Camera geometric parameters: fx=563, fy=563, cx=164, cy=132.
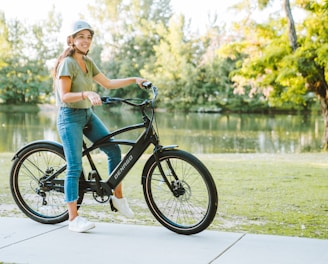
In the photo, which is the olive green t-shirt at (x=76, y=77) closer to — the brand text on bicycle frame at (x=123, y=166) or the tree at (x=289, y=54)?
the brand text on bicycle frame at (x=123, y=166)

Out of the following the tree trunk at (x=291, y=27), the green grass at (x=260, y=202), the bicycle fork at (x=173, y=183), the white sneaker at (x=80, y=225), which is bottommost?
the green grass at (x=260, y=202)

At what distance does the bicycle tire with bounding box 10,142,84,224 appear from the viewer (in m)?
4.32

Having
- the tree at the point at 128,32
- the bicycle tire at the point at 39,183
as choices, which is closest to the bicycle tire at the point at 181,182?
the bicycle tire at the point at 39,183

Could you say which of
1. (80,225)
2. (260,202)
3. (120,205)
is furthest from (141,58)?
(80,225)

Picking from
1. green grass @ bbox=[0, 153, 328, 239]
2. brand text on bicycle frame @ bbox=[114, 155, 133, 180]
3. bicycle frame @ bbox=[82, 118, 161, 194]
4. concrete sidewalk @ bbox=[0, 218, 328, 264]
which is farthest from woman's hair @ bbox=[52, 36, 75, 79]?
green grass @ bbox=[0, 153, 328, 239]

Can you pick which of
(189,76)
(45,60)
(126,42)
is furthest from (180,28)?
(45,60)

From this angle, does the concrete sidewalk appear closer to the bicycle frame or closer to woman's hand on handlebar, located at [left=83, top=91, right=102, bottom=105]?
the bicycle frame

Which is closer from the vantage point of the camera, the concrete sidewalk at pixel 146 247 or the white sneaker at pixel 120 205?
the concrete sidewalk at pixel 146 247

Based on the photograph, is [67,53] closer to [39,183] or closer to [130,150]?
[130,150]

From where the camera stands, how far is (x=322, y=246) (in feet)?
11.5

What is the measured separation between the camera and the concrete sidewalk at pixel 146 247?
3.29 metres

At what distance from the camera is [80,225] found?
13.0 ft

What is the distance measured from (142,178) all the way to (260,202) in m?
2.59

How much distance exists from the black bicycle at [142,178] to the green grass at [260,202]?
0.66 m
